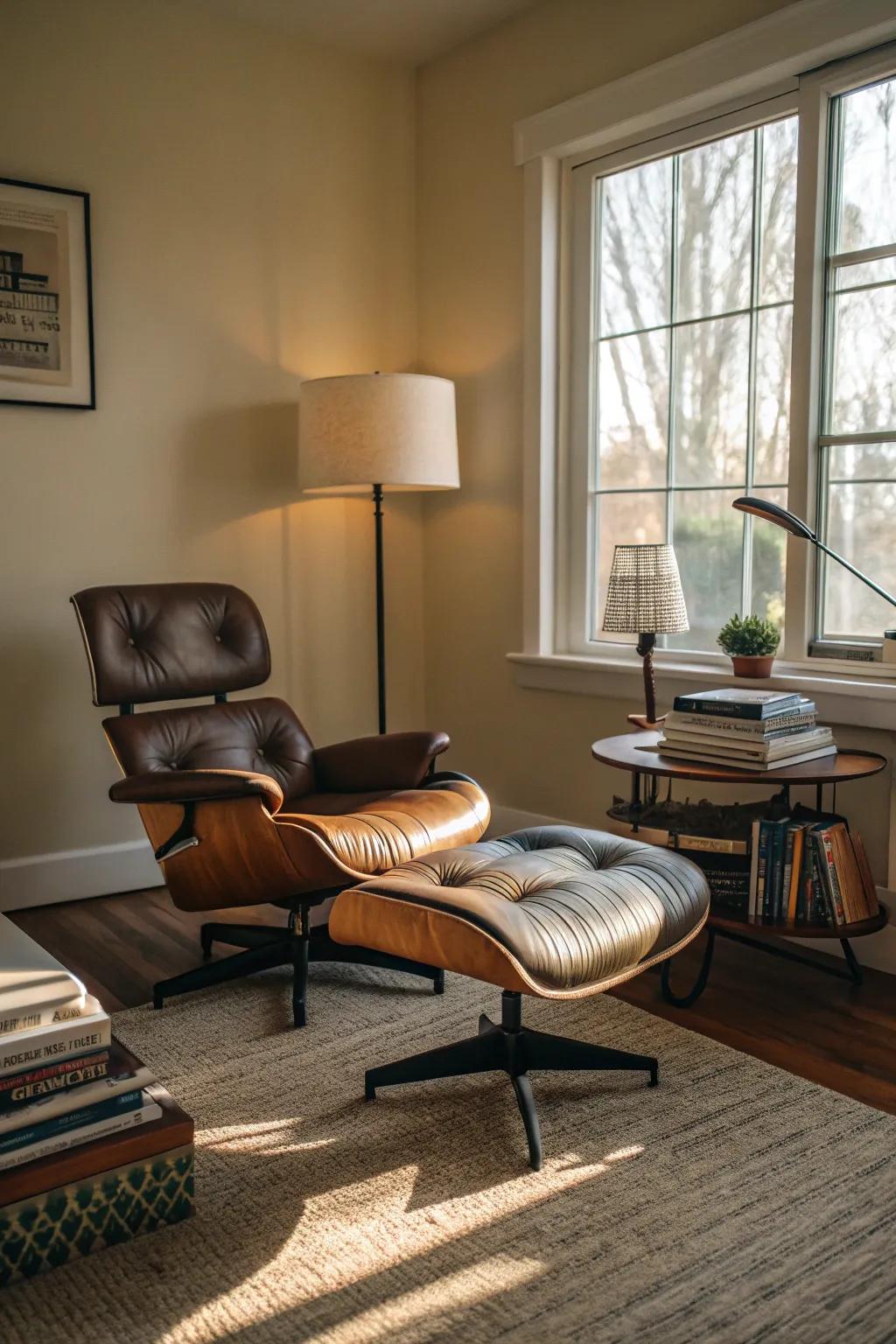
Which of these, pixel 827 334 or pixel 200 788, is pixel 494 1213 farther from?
pixel 827 334

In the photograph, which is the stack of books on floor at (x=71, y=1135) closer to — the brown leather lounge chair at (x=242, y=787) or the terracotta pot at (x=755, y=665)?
the brown leather lounge chair at (x=242, y=787)

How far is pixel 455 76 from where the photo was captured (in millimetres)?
3785

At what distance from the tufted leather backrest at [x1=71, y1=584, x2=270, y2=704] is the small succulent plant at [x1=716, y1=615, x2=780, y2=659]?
46.8 inches

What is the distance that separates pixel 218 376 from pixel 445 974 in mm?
1976

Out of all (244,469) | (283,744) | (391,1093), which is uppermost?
(244,469)

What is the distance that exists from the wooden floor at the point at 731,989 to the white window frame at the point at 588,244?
0.64m

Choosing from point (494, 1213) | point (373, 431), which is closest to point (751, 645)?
point (373, 431)

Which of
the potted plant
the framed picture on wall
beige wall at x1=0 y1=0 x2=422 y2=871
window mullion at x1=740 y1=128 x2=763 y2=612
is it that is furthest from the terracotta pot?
the framed picture on wall

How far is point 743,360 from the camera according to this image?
3086mm

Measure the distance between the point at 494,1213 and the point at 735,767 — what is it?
108 cm

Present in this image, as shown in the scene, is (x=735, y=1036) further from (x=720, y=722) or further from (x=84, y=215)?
(x=84, y=215)

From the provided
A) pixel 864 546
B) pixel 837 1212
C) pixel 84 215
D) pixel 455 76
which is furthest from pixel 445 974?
pixel 455 76

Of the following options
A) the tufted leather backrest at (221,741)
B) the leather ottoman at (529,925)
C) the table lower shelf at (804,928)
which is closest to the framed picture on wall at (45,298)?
the tufted leather backrest at (221,741)

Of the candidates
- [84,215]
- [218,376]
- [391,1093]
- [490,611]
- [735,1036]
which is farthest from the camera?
[490,611]
